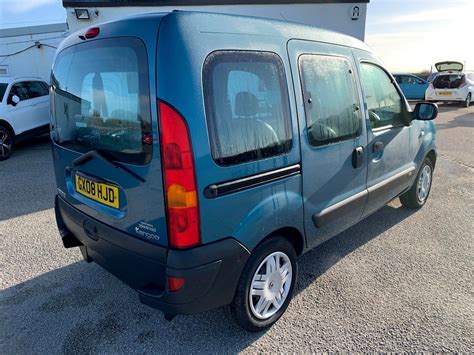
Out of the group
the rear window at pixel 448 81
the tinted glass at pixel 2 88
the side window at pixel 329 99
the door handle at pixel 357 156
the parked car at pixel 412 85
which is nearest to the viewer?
the side window at pixel 329 99

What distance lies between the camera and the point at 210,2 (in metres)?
6.80

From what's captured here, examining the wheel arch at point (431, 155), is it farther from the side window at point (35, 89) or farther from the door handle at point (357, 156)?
the side window at point (35, 89)

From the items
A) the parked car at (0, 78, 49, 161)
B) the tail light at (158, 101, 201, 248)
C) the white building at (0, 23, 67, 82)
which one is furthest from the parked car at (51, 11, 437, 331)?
the white building at (0, 23, 67, 82)

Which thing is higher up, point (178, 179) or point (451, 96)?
point (178, 179)

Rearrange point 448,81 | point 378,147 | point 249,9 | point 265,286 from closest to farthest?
point 265,286
point 378,147
point 249,9
point 448,81

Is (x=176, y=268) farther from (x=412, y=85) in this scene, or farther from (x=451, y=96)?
(x=412, y=85)

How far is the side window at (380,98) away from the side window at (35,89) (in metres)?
7.96

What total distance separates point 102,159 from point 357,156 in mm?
1909

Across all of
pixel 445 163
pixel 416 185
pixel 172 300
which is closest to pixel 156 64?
pixel 172 300

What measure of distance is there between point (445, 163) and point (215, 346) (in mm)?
5908

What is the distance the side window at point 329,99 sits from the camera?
2.35 m

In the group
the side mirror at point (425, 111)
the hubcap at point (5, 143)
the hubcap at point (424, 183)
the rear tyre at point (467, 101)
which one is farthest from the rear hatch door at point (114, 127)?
the rear tyre at point (467, 101)

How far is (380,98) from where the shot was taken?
3.18 metres

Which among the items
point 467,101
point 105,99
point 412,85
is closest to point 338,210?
point 105,99
